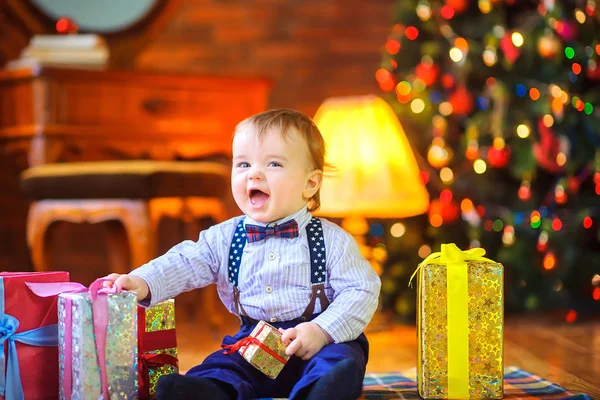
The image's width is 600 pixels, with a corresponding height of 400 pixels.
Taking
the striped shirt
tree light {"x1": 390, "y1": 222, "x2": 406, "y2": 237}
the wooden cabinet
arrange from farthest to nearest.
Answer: tree light {"x1": 390, "y1": 222, "x2": 406, "y2": 237}, the wooden cabinet, the striped shirt

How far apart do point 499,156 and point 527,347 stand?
642 mm

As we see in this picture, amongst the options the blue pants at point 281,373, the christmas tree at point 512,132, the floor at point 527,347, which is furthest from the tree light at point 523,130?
the blue pants at point 281,373

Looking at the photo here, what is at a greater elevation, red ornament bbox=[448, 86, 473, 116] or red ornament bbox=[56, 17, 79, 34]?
red ornament bbox=[56, 17, 79, 34]

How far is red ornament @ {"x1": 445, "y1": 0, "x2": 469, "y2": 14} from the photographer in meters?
2.48

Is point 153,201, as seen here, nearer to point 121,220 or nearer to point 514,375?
point 121,220

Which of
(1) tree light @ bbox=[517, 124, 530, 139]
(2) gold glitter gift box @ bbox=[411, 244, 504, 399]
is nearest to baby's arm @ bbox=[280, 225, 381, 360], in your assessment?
(2) gold glitter gift box @ bbox=[411, 244, 504, 399]

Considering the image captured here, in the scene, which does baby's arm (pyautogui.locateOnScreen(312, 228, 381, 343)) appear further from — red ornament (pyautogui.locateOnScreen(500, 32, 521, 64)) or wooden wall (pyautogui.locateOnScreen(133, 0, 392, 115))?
wooden wall (pyautogui.locateOnScreen(133, 0, 392, 115))

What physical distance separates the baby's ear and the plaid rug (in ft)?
1.24

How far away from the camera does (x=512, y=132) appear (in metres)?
2.38

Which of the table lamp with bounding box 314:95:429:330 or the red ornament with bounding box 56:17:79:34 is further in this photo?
the red ornament with bounding box 56:17:79:34

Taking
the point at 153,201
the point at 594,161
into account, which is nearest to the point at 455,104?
the point at 594,161

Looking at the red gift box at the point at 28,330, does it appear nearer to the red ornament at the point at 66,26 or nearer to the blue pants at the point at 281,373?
the blue pants at the point at 281,373

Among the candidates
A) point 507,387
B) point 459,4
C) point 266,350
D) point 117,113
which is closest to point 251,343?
point 266,350

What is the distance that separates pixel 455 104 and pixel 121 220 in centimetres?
112
